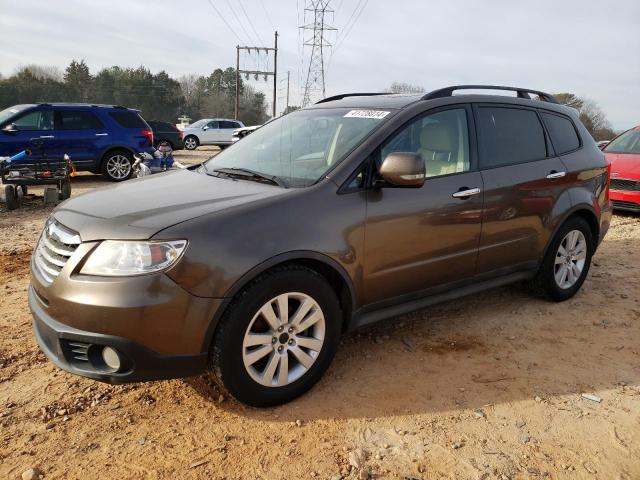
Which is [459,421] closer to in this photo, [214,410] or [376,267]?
[376,267]

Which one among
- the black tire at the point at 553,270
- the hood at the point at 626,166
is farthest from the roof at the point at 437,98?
the hood at the point at 626,166

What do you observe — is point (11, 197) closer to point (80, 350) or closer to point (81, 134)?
point (81, 134)

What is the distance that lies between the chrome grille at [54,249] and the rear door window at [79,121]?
31.0 feet

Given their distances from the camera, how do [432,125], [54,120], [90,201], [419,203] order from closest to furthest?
1. [90,201]
2. [419,203]
3. [432,125]
4. [54,120]

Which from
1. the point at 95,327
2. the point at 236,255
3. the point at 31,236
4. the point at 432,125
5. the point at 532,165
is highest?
the point at 432,125

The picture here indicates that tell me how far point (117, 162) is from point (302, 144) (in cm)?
951

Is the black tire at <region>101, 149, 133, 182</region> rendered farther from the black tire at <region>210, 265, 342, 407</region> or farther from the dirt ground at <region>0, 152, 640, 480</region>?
the black tire at <region>210, 265, 342, 407</region>

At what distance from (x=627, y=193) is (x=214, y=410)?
8.07m

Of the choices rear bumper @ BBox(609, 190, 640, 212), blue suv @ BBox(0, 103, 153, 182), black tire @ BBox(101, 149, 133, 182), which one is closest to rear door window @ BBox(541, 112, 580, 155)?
rear bumper @ BBox(609, 190, 640, 212)

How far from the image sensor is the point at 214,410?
2.76 m

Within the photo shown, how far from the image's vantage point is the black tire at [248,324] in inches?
100

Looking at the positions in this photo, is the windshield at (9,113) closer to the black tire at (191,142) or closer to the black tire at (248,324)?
the black tire at (248,324)

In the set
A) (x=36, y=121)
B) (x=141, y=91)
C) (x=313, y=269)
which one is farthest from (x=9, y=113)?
(x=141, y=91)

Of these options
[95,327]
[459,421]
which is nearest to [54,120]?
[95,327]
